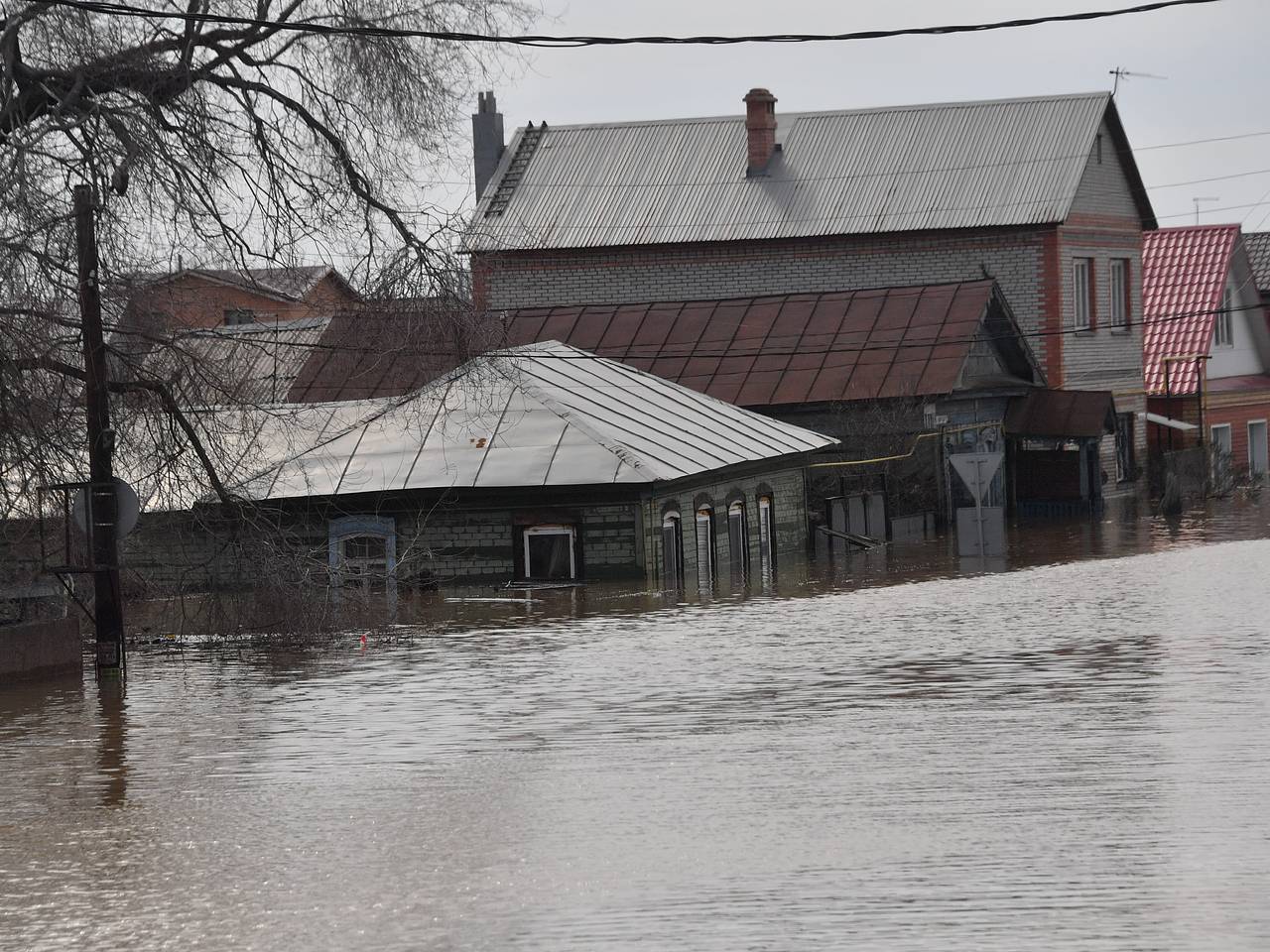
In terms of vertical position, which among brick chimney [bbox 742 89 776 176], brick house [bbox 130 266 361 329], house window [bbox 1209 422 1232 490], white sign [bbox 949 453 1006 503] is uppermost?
brick chimney [bbox 742 89 776 176]

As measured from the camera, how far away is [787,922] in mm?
8562

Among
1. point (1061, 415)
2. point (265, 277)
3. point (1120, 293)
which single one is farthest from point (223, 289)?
point (1120, 293)

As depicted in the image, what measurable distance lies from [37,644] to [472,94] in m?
7.47

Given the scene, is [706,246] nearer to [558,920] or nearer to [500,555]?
[500,555]

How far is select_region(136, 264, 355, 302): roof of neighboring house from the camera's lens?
66.3 ft

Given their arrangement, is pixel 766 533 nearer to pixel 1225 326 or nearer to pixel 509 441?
pixel 509 441

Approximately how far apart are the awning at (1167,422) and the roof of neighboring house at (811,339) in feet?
24.8

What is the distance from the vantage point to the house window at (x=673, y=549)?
30.8 m

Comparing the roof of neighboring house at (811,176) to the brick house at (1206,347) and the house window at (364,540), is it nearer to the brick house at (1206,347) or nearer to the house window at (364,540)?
the brick house at (1206,347)

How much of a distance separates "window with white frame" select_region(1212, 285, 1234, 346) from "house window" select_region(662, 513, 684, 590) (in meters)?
30.1

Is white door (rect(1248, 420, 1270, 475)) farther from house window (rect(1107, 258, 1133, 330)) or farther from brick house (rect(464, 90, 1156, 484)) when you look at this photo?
house window (rect(1107, 258, 1133, 330))

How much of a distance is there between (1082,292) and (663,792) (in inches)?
1552

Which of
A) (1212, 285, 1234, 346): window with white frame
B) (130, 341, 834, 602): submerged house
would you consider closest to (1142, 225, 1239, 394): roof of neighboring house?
(1212, 285, 1234, 346): window with white frame

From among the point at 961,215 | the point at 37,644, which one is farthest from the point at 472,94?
the point at 961,215
